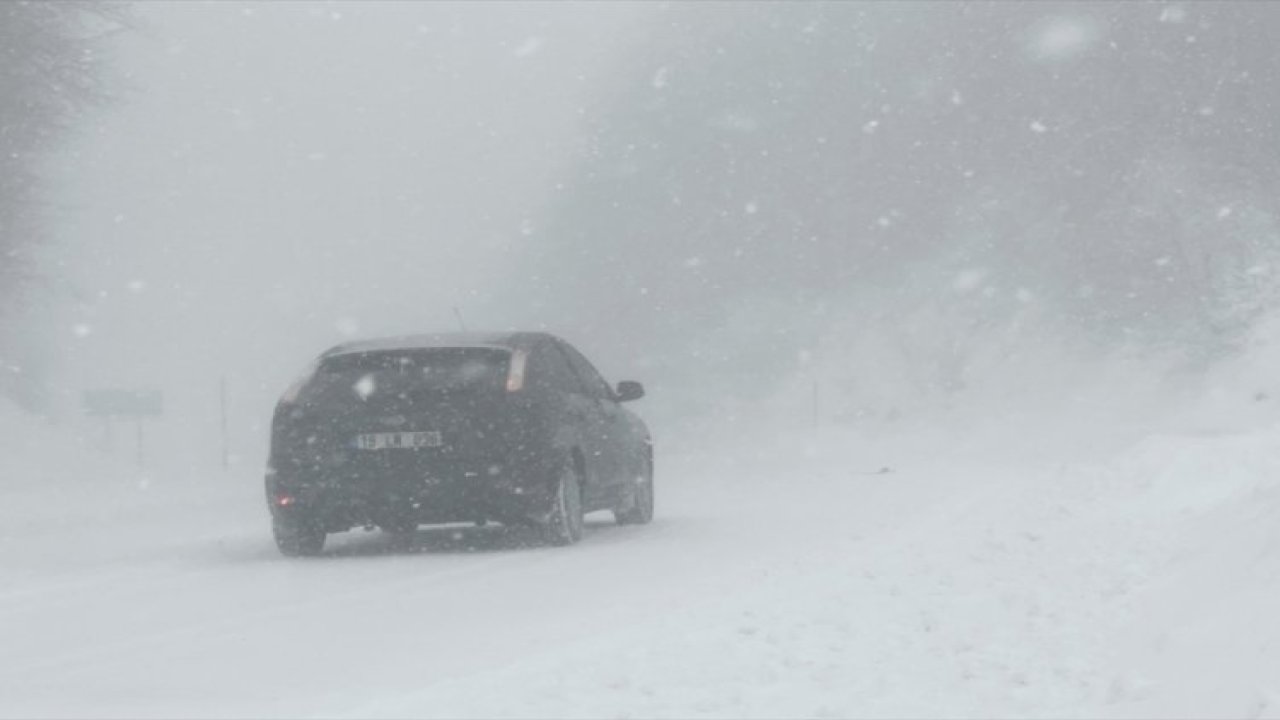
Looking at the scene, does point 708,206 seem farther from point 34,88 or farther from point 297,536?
point 297,536

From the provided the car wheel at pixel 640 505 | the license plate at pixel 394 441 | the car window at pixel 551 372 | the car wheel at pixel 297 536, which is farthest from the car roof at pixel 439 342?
the car wheel at pixel 640 505

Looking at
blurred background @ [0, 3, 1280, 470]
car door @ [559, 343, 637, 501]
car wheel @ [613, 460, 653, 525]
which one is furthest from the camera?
blurred background @ [0, 3, 1280, 470]

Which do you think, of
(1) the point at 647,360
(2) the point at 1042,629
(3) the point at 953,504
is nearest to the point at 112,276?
(1) the point at 647,360

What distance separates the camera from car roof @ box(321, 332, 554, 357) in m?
13.0

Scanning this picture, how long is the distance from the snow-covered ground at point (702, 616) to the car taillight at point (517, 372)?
42.6 inches

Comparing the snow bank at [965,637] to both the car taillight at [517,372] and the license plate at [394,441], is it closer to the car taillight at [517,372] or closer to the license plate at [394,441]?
the car taillight at [517,372]

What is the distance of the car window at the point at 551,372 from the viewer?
13062 mm

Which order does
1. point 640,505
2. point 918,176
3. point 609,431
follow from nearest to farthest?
point 609,431
point 640,505
point 918,176

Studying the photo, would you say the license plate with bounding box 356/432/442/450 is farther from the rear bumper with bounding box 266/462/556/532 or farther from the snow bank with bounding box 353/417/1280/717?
the snow bank with bounding box 353/417/1280/717

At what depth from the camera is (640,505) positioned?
51.0ft

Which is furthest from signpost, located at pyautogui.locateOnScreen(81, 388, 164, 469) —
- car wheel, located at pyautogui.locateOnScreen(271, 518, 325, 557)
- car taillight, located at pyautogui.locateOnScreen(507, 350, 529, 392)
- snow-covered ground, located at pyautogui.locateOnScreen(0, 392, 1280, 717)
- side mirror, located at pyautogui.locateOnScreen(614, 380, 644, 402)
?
car taillight, located at pyautogui.locateOnScreen(507, 350, 529, 392)

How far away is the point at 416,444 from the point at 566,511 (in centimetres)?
118

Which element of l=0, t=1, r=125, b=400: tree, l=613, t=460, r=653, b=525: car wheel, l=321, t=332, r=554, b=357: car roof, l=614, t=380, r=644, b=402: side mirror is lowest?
l=613, t=460, r=653, b=525: car wheel

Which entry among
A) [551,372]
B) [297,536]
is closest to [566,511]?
[551,372]
